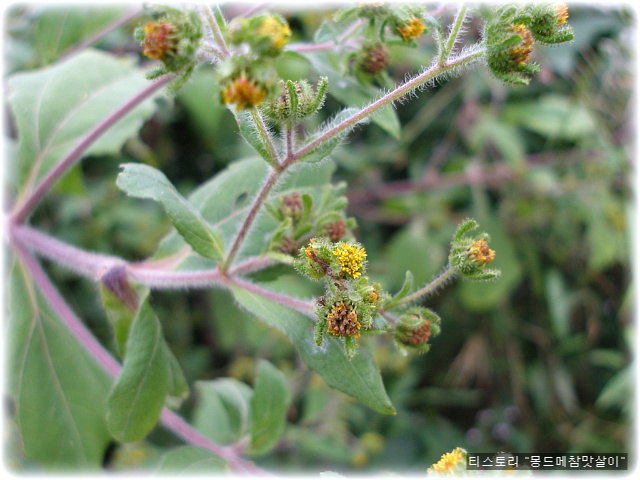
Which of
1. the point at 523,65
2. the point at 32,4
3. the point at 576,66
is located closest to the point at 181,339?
the point at 32,4

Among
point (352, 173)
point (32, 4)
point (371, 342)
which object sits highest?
point (32, 4)

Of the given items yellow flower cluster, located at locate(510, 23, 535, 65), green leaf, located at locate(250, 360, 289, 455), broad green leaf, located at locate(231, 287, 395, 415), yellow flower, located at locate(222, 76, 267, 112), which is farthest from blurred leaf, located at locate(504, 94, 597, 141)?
yellow flower, located at locate(222, 76, 267, 112)

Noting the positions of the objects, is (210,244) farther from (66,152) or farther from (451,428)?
(451,428)

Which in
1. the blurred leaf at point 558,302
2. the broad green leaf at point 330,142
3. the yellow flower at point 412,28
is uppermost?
the yellow flower at point 412,28

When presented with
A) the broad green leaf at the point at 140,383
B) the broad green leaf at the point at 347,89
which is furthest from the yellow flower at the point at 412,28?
the broad green leaf at the point at 140,383

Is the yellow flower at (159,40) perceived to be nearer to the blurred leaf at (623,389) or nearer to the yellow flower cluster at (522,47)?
the yellow flower cluster at (522,47)

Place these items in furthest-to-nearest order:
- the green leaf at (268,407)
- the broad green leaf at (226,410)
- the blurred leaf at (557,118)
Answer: the blurred leaf at (557,118) → the broad green leaf at (226,410) → the green leaf at (268,407)
